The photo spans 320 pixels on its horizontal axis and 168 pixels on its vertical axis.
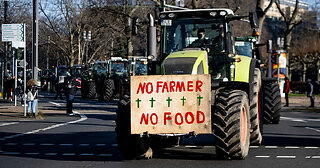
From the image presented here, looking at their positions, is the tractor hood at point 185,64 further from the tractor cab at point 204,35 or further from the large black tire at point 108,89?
the large black tire at point 108,89

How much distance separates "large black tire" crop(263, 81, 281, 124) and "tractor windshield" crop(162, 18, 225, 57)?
690cm

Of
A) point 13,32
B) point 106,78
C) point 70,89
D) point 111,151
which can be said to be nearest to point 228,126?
point 111,151

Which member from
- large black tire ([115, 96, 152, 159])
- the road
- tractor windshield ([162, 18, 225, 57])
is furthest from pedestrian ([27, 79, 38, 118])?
large black tire ([115, 96, 152, 159])

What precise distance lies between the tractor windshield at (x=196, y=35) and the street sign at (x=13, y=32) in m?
14.2

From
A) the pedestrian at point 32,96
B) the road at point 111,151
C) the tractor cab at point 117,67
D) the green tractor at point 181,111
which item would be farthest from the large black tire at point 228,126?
the tractor cab at point 117,67

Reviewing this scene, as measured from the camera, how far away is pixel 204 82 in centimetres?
973

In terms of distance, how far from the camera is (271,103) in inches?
746

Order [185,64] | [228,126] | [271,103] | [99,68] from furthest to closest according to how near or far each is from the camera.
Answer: [99,68] → [271,103] → [185,64] → [228,126]

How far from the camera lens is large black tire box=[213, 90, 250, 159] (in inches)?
376

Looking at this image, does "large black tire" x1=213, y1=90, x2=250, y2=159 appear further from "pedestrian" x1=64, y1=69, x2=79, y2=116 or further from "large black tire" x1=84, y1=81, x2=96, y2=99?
"large black tire" x1=84, y1=81, x2=96, y2=99

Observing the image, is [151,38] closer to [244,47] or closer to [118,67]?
[244,47]

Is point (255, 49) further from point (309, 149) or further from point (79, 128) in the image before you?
point (309, 149)

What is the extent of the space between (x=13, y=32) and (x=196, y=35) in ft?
49.9

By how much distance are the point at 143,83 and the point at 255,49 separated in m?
12.7
